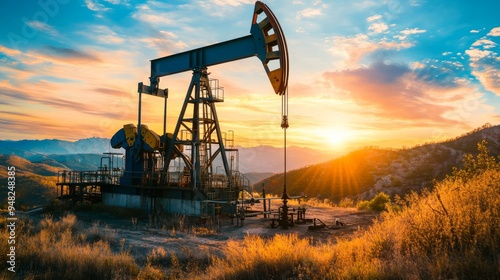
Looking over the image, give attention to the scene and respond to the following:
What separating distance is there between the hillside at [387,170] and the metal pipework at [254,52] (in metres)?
21.8

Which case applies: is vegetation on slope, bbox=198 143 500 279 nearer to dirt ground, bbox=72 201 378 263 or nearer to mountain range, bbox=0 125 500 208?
dirt ground, bbox=72 201 378 263

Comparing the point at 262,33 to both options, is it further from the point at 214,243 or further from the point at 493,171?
the point at 493,171

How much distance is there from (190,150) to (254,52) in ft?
17.6

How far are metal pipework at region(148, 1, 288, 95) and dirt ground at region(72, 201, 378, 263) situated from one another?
5.26 m

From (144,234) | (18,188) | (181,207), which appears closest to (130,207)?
(181,207)

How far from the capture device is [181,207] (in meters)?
15.6

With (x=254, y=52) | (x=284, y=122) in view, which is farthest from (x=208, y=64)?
(x=284, y=122)

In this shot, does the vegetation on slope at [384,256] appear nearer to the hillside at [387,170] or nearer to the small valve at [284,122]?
the small valve at [284,122]

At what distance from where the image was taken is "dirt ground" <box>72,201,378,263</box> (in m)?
9.12

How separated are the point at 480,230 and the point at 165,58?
16.3 metres

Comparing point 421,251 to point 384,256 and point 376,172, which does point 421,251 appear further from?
point 376,172

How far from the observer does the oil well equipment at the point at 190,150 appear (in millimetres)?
14727

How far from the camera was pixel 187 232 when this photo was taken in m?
12.2

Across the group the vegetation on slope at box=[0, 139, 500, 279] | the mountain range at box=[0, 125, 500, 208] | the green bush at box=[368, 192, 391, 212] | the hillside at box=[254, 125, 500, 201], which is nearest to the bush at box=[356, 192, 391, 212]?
the green bush at box=[368, 192, 391, 212]
